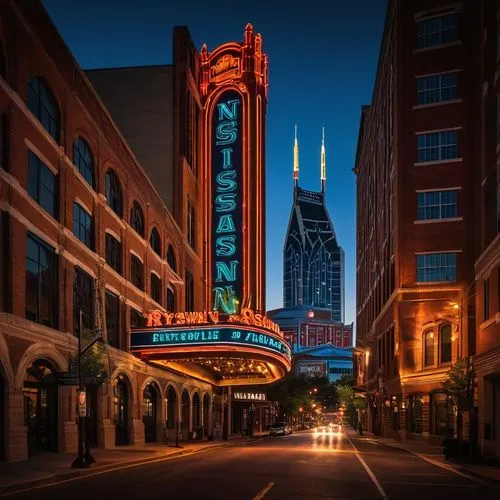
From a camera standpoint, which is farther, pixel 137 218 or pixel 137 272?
pixel 137 218

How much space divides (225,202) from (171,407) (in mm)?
18562

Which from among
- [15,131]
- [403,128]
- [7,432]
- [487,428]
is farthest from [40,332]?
[403,128]

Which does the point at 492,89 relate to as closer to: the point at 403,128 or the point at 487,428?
the point at 487,428

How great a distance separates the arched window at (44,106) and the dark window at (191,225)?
2973 centimetres

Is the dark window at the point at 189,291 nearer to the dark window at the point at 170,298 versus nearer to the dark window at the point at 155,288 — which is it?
the dark window at the point at 170,298

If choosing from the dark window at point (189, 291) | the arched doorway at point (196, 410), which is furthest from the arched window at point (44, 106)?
the arched doorway at point (196, 410)

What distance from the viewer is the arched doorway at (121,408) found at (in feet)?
136

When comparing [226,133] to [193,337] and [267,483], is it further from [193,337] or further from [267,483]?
[267,483]

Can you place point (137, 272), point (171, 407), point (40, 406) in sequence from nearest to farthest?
1. point (40, 406)
2. point (137, 272)
3. point (171, 407)

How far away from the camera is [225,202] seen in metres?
65.4

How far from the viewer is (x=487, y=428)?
34000 millimetres

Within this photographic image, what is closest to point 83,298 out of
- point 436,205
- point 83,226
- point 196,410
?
point 83,226

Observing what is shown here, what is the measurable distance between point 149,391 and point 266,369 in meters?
13.5

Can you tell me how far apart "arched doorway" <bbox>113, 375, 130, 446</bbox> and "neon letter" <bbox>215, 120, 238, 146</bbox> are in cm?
2856
